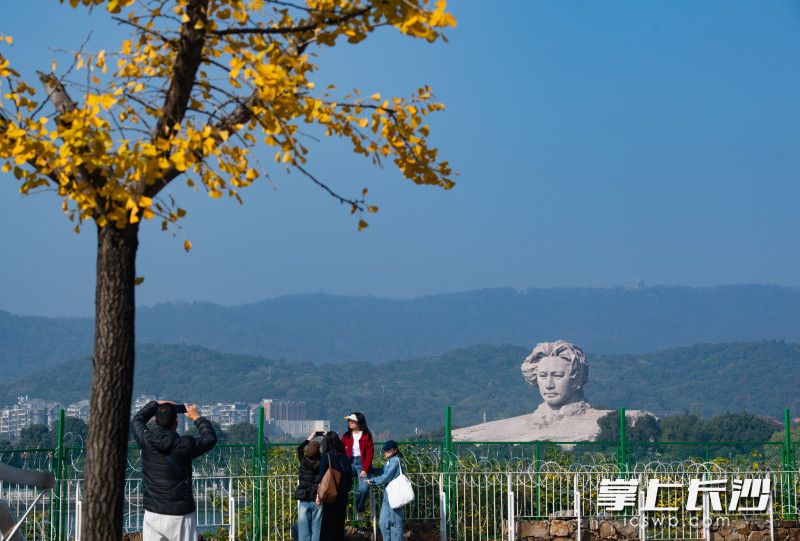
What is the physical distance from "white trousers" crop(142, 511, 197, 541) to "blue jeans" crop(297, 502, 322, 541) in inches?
108

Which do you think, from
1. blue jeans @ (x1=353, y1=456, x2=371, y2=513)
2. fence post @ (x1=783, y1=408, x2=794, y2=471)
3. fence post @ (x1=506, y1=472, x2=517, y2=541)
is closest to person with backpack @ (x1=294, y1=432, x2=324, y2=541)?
blue jeans @ (x1=353, y1=456, x2=371, y2=513)

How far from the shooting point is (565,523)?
16328 millimetres

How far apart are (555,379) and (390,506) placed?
158 feet

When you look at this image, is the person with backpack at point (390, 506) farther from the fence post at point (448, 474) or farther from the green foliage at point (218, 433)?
the fence post at point (448, 474)

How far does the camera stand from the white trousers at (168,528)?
10.1 m

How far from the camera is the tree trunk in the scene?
7117mm

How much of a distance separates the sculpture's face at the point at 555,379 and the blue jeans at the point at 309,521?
162ft

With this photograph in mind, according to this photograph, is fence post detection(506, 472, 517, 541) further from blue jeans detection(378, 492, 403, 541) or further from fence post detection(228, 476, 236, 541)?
fence post detection(228, 476, 236, 541)

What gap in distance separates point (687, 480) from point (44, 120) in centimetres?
1217

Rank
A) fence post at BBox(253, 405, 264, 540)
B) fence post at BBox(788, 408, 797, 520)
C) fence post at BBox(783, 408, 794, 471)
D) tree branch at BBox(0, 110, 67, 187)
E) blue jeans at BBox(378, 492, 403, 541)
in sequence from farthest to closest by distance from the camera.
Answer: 1. fence post at BBox(783, 408, 794, 471)
2. fence post at BBox(788, 408, 797, 520)
3. fence post at BBox(253, 405, 264, 540)
4. blue jeans at BBox(378, 492, 403, 541)
5. tree branch at BBox(0, 110, 67, 187)

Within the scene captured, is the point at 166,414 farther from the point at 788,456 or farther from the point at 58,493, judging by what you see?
the point at 788,456

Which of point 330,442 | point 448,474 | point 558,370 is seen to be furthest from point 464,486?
point 558,370

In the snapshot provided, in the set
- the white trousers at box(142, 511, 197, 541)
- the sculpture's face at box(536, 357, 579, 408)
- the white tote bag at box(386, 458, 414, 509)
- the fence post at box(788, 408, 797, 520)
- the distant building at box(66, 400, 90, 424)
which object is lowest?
the white trousers at box(142, 511, 197, 541)

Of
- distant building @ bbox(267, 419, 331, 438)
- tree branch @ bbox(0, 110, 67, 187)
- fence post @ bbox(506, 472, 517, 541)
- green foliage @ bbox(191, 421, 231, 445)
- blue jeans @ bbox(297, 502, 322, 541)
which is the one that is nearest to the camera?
tree branch @ bbox(0, 110, 67, 187)
